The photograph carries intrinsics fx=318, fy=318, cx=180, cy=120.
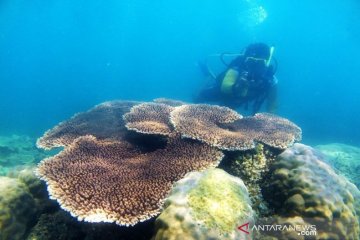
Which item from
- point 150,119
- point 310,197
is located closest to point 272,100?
point 150,119

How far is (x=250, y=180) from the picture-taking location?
4730mm

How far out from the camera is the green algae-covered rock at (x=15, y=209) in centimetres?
412

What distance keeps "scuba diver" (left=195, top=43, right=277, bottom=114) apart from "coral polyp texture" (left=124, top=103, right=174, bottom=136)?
3.90 m

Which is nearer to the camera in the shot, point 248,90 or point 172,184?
point 172,184

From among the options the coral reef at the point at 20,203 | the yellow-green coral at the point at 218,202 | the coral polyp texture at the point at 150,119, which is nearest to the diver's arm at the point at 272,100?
the coral polyp texture at the point at 150,119

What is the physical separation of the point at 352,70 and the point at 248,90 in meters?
168

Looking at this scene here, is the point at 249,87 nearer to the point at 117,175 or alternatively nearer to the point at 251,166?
the point at 251,166

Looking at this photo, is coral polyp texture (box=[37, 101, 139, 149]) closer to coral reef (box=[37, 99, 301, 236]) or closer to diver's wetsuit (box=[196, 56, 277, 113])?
coral reef (box=[37, 99, 301, 236])

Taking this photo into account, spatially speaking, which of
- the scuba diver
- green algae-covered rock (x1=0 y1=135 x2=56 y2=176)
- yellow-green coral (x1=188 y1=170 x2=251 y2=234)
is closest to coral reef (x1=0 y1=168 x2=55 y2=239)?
yellow-green coral (x1=188 y1=170 x2=251 y2=234)

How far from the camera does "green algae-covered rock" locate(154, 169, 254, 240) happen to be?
9.81ft

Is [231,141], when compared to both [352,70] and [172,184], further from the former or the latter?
[352,70]

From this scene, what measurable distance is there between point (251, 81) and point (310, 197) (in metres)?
6.19

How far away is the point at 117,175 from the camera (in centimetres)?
405

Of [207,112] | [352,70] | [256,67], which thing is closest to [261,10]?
[256,67]
